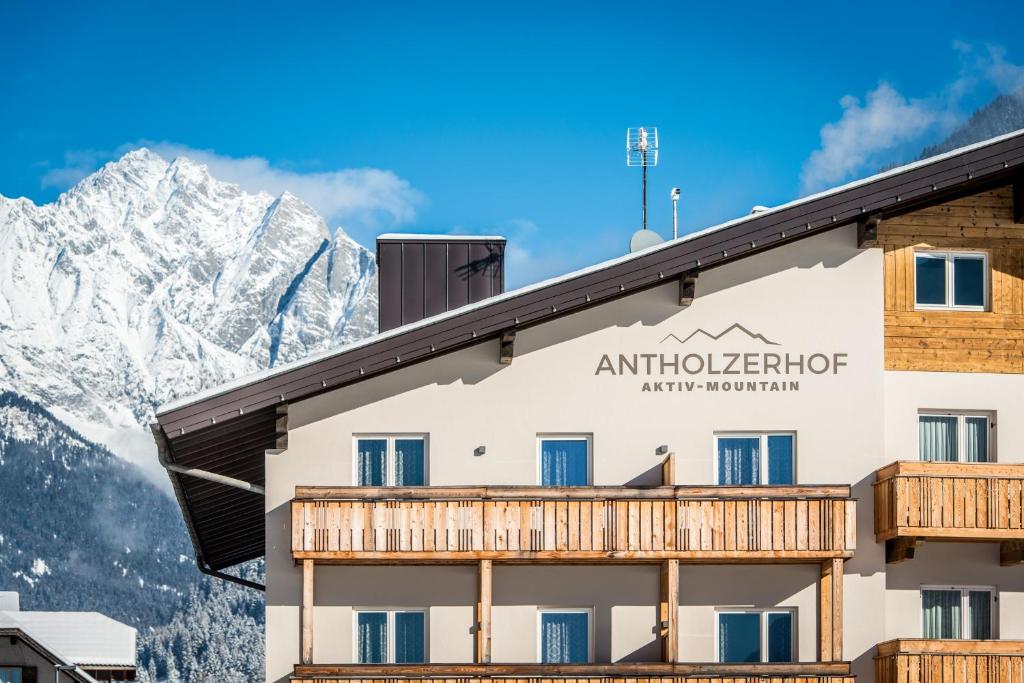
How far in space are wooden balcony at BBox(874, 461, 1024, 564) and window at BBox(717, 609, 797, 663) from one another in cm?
223

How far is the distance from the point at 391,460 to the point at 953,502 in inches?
336

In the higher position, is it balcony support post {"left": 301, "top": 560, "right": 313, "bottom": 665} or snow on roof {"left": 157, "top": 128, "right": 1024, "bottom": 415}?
snow on roof {"left": 157, "top": 128, "right": 1024, "bottom": 415}

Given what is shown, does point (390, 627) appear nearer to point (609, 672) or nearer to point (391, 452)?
point (391, 452)

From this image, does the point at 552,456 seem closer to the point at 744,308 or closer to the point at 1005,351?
the point at 744,308

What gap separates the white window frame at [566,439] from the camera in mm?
28734

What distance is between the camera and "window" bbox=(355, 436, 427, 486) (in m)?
28.7

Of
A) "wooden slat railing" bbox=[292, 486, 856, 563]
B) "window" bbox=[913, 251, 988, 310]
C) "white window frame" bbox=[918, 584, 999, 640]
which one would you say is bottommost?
"white window frame" bbox=[918, 584, 999, 640]

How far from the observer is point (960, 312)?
29109mm

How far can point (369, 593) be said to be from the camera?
28.3 metres

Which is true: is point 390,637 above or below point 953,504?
below

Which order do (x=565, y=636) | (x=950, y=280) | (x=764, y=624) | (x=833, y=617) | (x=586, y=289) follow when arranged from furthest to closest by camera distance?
1. (x=950, y=280)
2. (x=764, y=624)
3. (x=565, y=636)
4. (x=586, y=289)
5. (x=833, y=617)

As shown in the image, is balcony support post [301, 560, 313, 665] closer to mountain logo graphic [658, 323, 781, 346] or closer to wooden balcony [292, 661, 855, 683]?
wooden balcony [292, 661, 855, 683]

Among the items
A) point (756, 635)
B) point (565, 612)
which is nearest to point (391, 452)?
point (565, 612)

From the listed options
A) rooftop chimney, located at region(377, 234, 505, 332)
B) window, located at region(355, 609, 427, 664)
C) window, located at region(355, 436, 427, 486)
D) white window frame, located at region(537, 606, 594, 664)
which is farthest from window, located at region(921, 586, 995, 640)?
rooftop chimney, located at region(377, 234, 505, 332)
